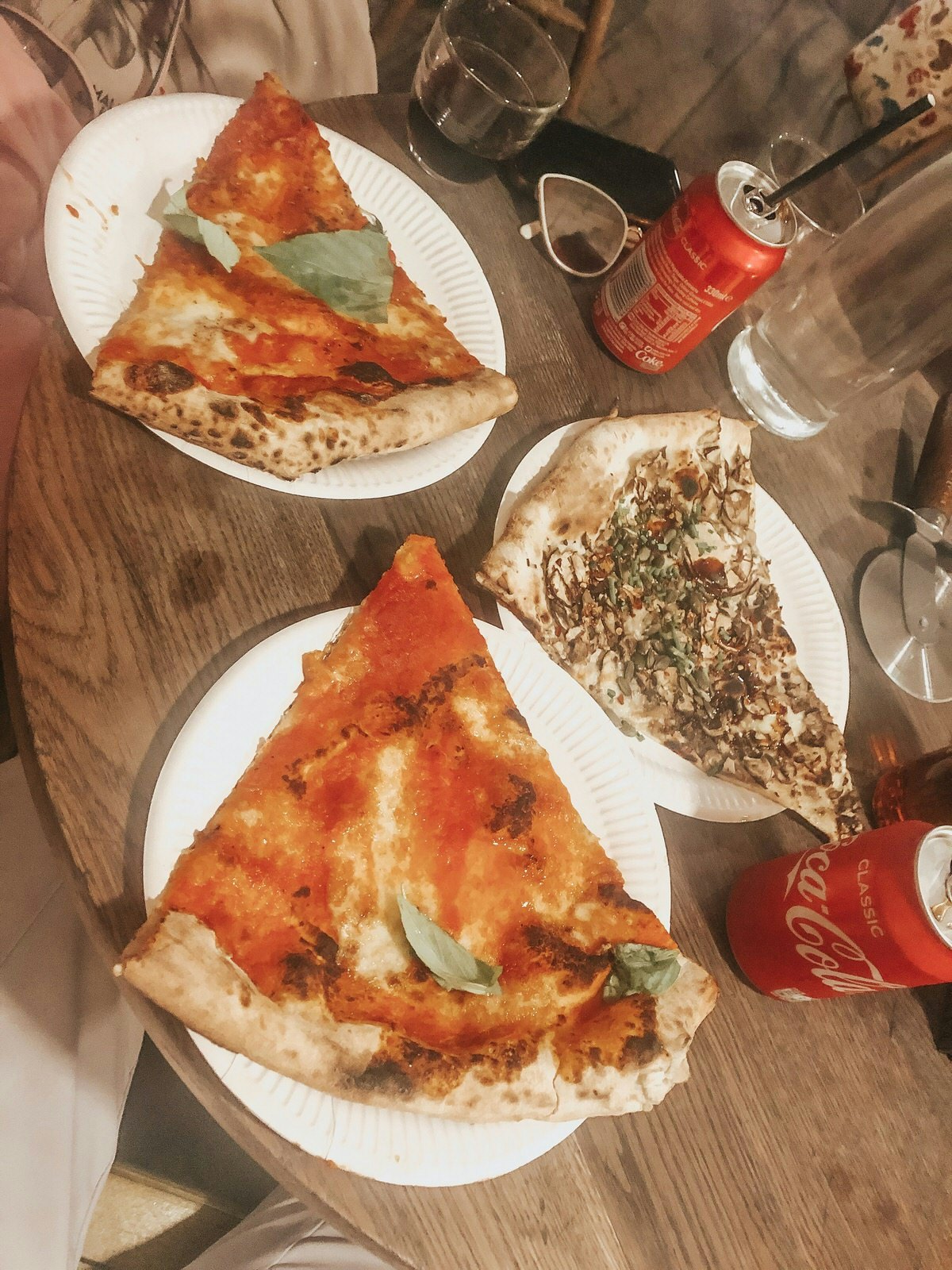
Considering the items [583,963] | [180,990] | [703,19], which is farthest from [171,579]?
[703,19]

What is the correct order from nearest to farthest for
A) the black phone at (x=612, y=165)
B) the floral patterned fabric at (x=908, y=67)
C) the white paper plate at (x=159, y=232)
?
the white paper plate at (x=159, y=232), the black phone at (x=612, y=165), the floral patterned fabric at (x=908, y=67)

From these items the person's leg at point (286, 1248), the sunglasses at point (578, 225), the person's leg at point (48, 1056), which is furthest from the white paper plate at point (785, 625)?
the person's leg at point (286, 1248)

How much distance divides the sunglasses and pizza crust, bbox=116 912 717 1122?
4.23ft

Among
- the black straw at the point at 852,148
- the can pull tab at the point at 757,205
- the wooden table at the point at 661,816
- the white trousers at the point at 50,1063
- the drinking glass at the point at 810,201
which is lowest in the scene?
the white trousers at the point at 50,1063

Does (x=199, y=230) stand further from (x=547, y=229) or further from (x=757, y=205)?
(x=757, y=205)

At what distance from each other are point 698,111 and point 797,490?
10.4ft

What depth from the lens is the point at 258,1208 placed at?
4.98 feet

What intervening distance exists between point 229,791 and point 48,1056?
1.79 ft

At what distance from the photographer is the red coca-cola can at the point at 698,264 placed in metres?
1.33

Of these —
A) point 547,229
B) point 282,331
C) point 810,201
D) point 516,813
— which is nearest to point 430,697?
point 516,813

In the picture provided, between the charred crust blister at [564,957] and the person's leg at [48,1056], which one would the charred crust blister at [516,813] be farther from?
the person's leg at [48,1056]

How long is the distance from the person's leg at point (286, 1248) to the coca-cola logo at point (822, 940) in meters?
0.89

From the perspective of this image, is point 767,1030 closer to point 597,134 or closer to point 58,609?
point 58,609

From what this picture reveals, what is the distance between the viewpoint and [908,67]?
9.77 ft
